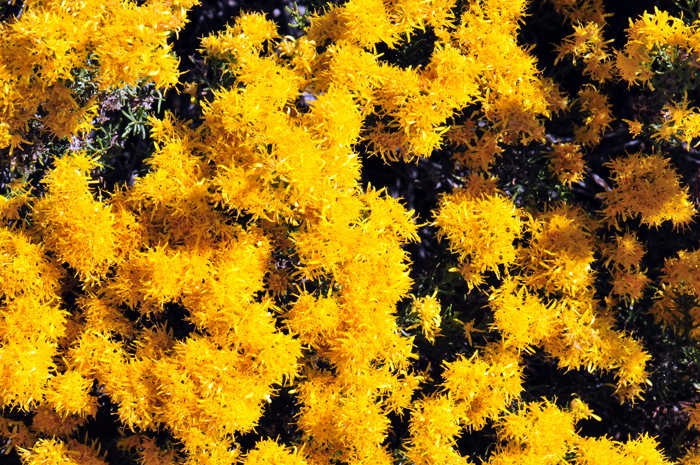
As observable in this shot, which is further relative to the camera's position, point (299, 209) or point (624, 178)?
point (624, 178)

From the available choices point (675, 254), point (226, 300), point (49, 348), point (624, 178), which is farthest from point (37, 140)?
point (675, 254)

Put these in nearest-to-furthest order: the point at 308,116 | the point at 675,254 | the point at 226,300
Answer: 1. the point at 226,300
2. the point at 308,116
3. the point at 675,254

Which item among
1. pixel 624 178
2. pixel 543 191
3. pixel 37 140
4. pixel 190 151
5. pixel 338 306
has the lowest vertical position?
pixel 37 140

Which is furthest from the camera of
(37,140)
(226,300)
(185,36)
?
(185,36)

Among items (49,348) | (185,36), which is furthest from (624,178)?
(49,348)

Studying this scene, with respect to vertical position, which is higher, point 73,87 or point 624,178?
point 624,178

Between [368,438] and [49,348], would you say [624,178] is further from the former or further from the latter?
[49,348]
